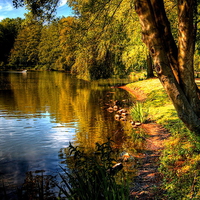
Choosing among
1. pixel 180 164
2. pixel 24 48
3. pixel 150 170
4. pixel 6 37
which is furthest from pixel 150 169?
pixel 6 37

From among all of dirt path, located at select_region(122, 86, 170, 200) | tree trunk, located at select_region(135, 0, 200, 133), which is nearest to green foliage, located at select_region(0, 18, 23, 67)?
dirt path, located at select_region(122, 86, 170, 200)

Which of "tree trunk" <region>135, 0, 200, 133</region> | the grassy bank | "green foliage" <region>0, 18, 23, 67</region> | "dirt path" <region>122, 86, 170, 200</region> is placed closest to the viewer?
the grassy bank

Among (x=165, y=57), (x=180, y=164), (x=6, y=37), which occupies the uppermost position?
(x=6, y=37)

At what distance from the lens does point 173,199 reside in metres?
4.03

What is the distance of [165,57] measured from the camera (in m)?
5.17

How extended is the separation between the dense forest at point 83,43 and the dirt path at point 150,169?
436 cm

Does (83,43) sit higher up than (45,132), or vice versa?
(83,43)

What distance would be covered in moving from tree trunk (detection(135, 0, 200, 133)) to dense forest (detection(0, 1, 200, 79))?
107 inches

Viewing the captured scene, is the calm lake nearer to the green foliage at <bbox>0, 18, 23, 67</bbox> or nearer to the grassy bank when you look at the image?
the grassy bank

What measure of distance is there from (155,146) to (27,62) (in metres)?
72.1

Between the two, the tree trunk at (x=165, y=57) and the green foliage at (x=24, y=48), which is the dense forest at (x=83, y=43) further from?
the tree trunk at (x=165, y=57)

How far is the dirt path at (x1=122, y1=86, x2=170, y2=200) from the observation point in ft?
14.6

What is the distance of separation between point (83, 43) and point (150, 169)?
216 inches

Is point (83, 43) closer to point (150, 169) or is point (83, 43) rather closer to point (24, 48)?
point (150, 169)
